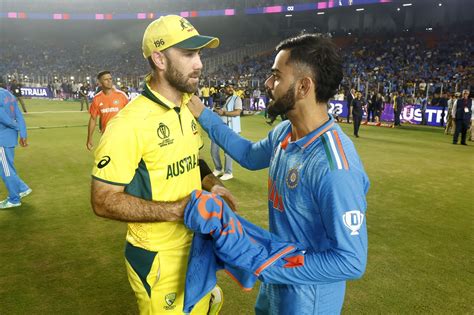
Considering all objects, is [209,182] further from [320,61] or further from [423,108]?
[423,108]

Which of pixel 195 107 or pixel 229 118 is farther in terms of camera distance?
pixel 229 118

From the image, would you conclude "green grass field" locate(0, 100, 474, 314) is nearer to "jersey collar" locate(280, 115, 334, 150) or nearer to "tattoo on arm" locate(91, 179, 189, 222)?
"tattoo on arm" locate(91, 179, 189, 222)

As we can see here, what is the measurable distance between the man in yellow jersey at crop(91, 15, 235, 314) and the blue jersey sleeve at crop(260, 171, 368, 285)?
0.76 m

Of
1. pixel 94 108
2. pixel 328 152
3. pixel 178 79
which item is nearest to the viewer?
pixel 328 152

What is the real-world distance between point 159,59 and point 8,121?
5412 millimetres

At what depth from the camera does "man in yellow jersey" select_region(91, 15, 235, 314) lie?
2154mm

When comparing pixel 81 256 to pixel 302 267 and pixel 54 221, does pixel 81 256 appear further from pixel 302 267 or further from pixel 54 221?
pixel 302 267

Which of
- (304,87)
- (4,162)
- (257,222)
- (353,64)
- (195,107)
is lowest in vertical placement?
(257,222)

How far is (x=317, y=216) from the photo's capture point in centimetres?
181

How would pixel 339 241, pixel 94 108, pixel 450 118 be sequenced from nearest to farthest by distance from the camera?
pixel 339 241
pixel 94 108
pixel 450 118

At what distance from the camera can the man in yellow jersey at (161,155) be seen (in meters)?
2.15

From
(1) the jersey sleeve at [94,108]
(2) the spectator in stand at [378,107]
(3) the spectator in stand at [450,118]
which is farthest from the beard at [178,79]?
(2) the spectator in stand at [378,107]

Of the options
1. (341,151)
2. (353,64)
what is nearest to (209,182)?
(341,151)

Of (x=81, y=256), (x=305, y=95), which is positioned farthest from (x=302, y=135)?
(x=81, y=256)
